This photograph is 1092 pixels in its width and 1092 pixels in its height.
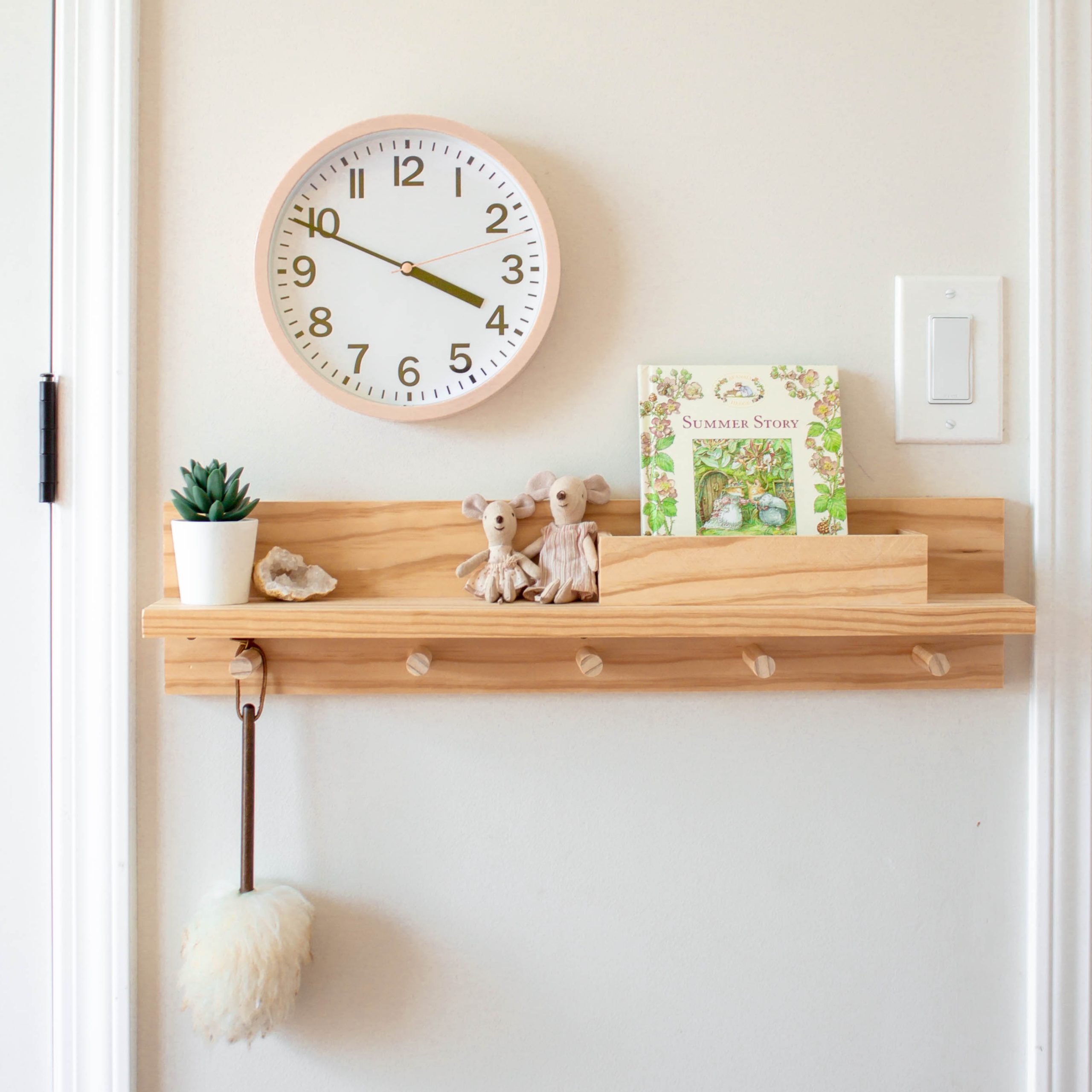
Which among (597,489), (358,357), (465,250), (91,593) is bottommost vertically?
(91,593)

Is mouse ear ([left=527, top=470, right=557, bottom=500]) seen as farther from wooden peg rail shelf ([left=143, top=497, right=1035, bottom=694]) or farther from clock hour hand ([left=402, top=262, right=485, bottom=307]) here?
clock hour hand ([left=402, top=262, right=485, bottom=307])

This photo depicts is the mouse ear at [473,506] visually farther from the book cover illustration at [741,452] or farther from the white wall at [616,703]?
the book cover illustration at [741,452]

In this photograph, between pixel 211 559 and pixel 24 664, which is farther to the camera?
pixel 24 664

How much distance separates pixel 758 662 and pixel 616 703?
0.53 ft

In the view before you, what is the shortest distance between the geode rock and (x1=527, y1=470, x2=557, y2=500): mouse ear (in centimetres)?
22

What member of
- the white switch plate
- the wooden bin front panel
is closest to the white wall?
the white switch plate

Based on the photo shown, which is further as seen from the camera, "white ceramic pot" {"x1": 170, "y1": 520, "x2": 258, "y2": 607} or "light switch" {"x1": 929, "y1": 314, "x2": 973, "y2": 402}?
"light switch" {"x1": 929, "y1": 314, "x2": 973, "y2": 402}

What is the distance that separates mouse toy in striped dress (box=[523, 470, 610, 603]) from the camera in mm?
799

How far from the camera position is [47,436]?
849 millimetres

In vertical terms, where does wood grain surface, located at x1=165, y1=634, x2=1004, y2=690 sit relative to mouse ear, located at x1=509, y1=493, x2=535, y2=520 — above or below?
below

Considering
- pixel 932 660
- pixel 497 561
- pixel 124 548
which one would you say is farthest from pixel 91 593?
→ pixel 932 660

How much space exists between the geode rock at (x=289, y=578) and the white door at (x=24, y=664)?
255 mm

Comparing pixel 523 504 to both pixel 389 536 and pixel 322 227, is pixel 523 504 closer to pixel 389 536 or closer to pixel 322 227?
pixel 389 536

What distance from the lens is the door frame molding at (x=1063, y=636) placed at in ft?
2.86
